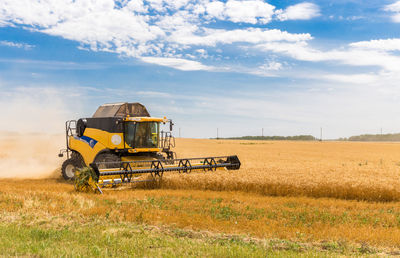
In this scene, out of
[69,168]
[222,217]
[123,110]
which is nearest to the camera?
[222,217]

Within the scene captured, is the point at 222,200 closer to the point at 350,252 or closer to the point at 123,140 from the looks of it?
the point at 350,252

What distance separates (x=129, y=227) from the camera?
25.8ft

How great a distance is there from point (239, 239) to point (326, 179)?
697 cm

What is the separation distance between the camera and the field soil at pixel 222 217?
6496 millimetres

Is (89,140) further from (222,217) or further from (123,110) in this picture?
(222,217)

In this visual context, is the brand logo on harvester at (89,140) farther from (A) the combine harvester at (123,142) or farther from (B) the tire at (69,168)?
(B) the tire at (69,168)

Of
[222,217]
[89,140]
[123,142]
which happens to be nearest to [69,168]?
[89,140]

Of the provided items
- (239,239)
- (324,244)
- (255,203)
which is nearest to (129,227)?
(239,239)

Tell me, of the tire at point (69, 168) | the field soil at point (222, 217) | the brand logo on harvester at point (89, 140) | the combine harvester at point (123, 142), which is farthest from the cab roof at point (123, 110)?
the field soil at point (222, 217)

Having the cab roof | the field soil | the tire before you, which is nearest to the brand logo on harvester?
the tire

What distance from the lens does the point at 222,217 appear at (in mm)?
9125

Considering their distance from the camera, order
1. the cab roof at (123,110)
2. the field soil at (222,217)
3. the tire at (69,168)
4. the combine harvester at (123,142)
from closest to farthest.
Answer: the field soil at (222,217) < the combine harvester at (123,142) < the cab roof at (123,110) < the tire at (69,168)

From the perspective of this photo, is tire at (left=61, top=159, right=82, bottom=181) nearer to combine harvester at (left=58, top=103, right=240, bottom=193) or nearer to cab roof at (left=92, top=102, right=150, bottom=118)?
combine harvester at (left=58, top=103, right=240, bottom=193)

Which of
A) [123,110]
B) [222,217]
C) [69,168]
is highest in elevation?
[123,110]
